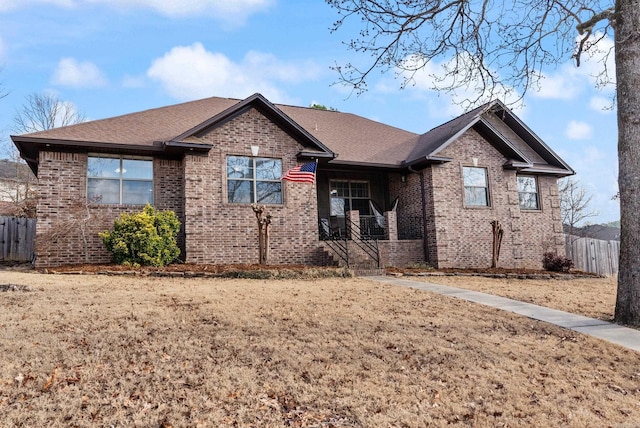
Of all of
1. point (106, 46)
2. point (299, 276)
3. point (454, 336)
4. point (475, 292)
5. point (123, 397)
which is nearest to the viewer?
point (123, 397)

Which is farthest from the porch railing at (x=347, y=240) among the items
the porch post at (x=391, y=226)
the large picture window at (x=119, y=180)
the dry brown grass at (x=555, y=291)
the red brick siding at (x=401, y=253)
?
the large picture window at (x=119, y=180)

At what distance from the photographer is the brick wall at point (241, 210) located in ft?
43.7

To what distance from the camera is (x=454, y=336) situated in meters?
6.25

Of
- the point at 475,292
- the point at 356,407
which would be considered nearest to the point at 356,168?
the point at 475,292

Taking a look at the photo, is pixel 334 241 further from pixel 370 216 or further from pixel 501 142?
pixel 501 142

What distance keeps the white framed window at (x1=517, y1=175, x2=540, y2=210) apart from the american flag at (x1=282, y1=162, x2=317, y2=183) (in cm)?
943

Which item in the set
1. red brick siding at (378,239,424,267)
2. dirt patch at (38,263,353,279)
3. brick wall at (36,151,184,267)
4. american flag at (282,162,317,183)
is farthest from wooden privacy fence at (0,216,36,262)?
red brick siding at (378,239,424,267)

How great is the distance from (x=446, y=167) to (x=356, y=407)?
13291mm

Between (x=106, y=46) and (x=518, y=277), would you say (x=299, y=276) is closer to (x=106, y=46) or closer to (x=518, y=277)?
(x=518, y=277)

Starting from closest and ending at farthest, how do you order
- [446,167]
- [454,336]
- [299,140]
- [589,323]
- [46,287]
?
[454,336]
[589,323]
[46,287]
[299,140]
[446,167]

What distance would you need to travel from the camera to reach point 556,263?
52.2ft

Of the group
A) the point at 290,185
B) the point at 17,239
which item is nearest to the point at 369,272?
the point at 290,185

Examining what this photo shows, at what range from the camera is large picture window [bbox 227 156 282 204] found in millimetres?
13969

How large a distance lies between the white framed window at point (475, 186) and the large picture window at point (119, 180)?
35.5 feet
